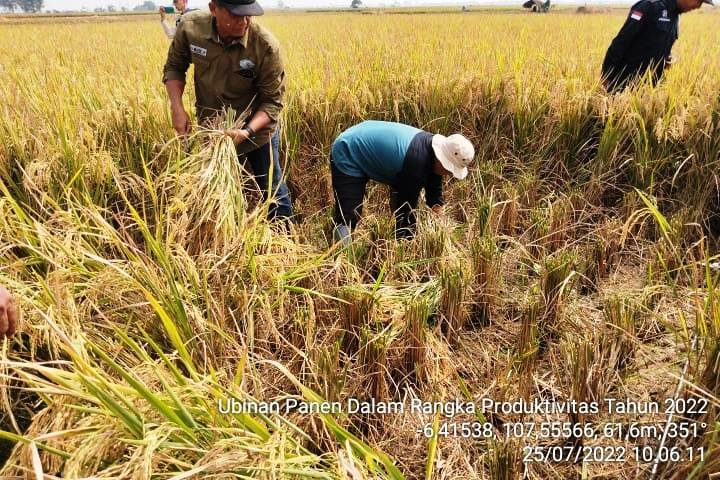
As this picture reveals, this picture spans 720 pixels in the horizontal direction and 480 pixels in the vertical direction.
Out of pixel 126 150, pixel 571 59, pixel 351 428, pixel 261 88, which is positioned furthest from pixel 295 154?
pixel 571 59

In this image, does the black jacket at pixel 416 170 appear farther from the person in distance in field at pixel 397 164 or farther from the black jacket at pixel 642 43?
the black jacket at pixel 642 43

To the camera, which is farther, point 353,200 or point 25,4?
point 25,4

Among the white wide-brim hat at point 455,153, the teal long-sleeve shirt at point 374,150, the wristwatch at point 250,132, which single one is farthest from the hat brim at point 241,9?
the white wide-brim hat at point 455,153

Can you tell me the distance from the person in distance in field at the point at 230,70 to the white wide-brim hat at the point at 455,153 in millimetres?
899

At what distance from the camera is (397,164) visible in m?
2.37

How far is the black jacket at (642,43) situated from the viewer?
3107 mm

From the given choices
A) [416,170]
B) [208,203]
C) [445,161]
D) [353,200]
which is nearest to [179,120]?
[208,203]

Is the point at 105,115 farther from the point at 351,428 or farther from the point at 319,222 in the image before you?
the point at 351,428

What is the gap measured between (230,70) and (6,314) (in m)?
1.85

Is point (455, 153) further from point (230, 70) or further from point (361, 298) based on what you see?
point (230, 70)

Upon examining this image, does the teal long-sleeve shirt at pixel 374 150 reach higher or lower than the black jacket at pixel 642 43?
lower

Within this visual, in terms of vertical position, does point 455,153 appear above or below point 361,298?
above

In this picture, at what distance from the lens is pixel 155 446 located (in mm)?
816

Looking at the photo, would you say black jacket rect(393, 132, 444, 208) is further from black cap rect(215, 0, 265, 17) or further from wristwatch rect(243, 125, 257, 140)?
black cap rect(215, 0, 265, 17)
